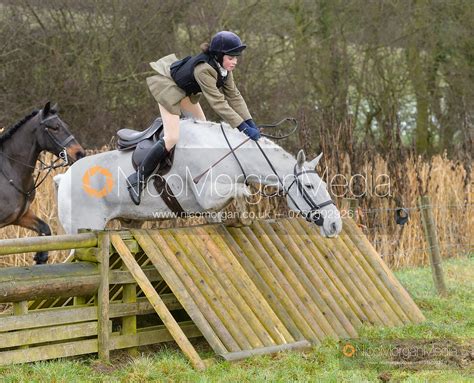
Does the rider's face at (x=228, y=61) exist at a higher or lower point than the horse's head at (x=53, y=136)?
higher

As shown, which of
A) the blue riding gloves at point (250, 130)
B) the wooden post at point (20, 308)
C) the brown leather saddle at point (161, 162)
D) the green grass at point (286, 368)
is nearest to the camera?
the green grass at point (286, 368)

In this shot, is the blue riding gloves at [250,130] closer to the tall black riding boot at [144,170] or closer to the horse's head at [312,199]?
the horse's head at [312,199]

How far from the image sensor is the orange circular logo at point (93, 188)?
22.0ft

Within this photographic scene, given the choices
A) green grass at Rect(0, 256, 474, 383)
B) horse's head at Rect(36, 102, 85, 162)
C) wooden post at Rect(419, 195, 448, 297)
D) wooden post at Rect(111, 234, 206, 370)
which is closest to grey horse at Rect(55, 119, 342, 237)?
horse's head at Rect(36, 102, 85, 162)

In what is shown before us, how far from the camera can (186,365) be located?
15.9 ft

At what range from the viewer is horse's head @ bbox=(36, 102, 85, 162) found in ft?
26.0

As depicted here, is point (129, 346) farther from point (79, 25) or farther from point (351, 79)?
point (351, 79)

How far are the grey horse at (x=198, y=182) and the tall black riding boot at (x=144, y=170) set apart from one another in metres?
0.09

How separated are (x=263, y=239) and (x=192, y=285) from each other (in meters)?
1.11

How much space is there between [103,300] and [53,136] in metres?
3.31

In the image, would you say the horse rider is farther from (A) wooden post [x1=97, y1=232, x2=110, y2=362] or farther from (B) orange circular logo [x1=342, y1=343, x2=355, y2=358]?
(B) orange circular logo [x1=342, y1=343, x2=355, y2=358]

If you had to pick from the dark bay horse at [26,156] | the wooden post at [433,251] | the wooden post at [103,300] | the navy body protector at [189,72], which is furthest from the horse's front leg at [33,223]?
the wooden post at [433,251]

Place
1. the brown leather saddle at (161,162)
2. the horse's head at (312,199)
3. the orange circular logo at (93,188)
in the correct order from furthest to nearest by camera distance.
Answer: the orange circular logo at (93,188)
the brown leather saddle at (161,162)
the horse's head at (312,199)

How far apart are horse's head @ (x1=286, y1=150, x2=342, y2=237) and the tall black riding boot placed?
3.91 ft
